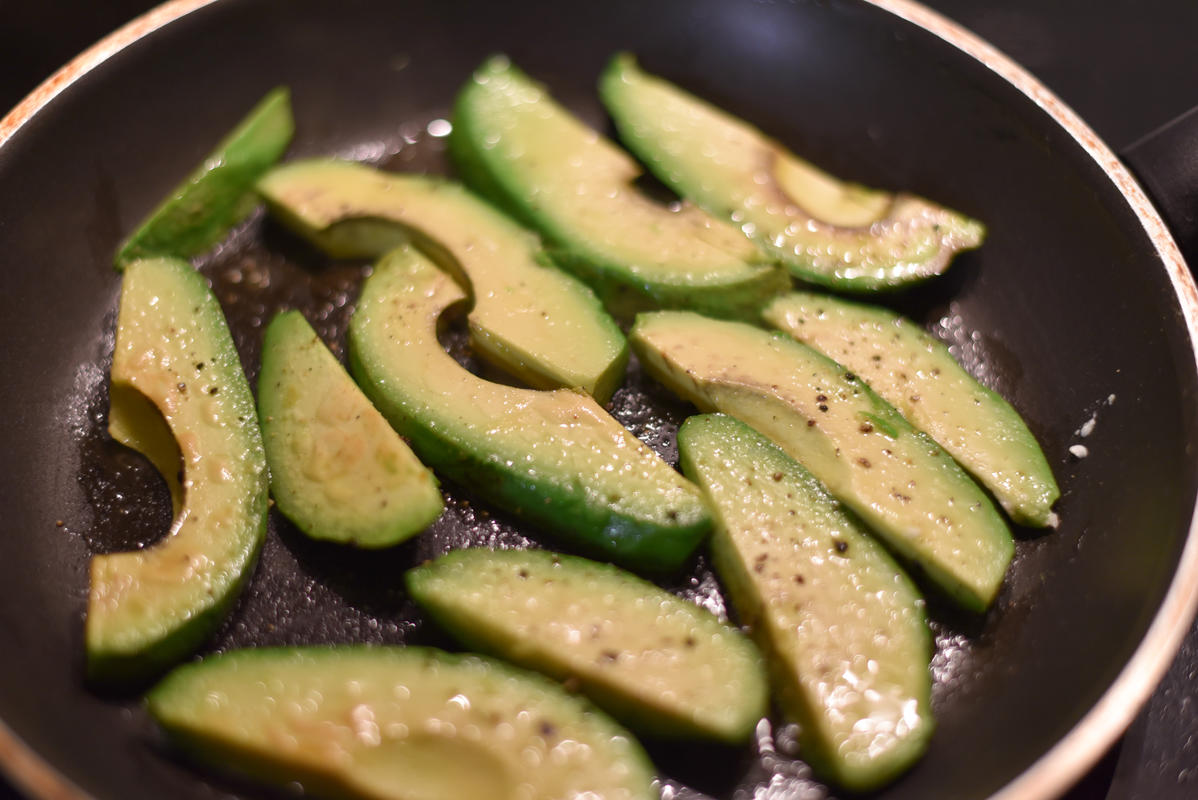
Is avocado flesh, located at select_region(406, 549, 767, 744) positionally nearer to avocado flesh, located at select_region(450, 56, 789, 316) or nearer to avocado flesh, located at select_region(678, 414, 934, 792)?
avocado flesh, located at select_region(678, 414, 934, 792)

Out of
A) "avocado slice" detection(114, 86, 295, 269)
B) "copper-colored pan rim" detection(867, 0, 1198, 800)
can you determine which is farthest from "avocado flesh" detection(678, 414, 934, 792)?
"avocado slice" detection(114, 86, 295, 269)

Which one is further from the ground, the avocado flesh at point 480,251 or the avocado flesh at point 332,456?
the avocado flesh at point 480,251

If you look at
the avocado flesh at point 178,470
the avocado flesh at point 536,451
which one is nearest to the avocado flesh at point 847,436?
the avocado flesh at point 536,451

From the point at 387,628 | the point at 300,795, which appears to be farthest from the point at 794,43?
the point at 300,795

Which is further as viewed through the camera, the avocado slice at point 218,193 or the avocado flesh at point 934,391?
the avocado slice at point 218,193

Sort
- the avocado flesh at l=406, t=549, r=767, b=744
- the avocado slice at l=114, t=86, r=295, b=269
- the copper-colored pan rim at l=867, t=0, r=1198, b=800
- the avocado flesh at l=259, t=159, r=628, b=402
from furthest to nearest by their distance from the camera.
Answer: the avocado slice at l=114, t=86, r=295, b=269, the avocado flesh at l=259, t=159, r=628, b=402, the avocado flesh at l=406, t=549, r=767, b=744, the copper-colored pan rim at l=867, t=0, r=1198, b=800

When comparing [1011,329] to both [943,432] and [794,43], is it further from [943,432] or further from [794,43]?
[794,43]

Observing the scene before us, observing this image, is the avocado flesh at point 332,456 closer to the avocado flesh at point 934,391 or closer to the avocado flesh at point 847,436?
the avocado flesh at point 847,436
